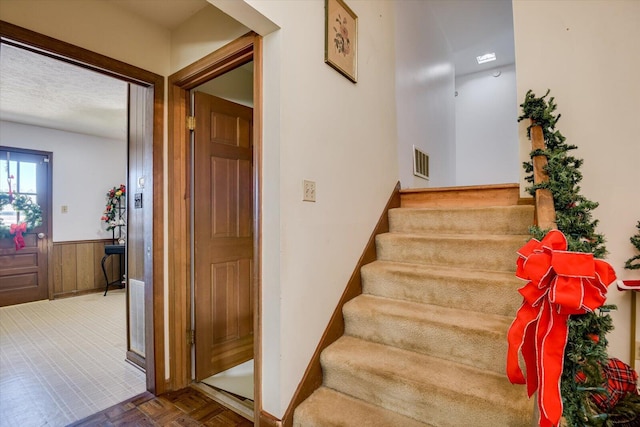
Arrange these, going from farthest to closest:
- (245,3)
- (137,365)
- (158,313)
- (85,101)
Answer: (85,101) → (137,365) → (158,313) → (245,3)

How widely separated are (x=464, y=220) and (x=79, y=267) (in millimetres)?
5609

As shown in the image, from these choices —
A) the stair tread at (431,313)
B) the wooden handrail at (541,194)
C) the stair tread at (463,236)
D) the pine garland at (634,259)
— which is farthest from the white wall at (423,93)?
the pine garland at (634,259)

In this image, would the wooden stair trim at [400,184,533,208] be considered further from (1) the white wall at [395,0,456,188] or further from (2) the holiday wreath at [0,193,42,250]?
(2) the holiday wreath at [0,193,42,250]

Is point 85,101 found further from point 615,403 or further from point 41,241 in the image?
point 615,403

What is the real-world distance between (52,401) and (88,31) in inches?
90.8

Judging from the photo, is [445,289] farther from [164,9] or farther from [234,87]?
[164,9]

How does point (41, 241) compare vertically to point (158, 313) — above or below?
above

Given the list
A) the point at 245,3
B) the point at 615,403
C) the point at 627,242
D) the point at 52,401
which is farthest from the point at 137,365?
the point at 627,242

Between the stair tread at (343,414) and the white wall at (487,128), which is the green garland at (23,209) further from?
the white wall at (487,128)

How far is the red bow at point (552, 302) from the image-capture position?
747 mm

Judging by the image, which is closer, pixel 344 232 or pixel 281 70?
pixel 281 70

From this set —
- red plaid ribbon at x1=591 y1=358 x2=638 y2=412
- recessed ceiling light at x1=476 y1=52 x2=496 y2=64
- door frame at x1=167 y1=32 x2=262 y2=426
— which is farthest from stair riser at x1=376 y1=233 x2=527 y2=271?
recessed ceiling light at x1=476 y1=52 x2=496 y2=64

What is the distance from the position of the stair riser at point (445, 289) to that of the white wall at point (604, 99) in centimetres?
78

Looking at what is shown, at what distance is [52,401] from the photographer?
201 cm
